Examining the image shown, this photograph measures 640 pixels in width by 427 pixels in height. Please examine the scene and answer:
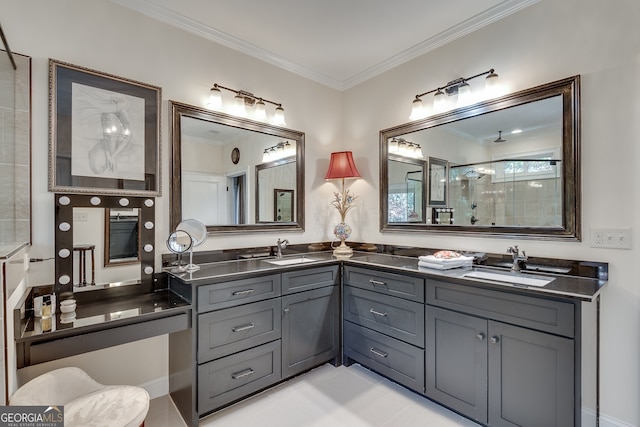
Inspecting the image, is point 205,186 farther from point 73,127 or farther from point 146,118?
point 73,127

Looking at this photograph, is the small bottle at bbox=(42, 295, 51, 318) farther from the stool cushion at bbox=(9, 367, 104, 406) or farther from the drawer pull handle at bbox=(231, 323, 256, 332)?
the drawer pull handle at bbox=(231, 323, 256, 332)

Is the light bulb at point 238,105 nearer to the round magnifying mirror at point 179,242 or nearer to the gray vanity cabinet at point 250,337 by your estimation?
the round magnifying mirror at point 179,242

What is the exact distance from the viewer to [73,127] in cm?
179

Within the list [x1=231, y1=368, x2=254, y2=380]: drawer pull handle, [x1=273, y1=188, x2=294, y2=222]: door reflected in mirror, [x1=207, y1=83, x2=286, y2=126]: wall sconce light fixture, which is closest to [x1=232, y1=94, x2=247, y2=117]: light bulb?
[x1=207, y1=83, x2=286, y2=126]: wall sconce light fixture

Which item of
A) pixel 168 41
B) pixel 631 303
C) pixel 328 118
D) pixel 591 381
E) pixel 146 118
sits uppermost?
pixel 168 41

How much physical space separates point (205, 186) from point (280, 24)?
1.35 m

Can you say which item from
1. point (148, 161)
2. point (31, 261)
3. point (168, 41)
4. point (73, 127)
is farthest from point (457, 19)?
point (31, 261)

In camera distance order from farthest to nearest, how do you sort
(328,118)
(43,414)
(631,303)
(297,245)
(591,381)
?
(328,118), (297,245), (591,381), (631,303), (43,414)

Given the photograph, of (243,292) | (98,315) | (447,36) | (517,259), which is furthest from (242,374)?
(447,36)

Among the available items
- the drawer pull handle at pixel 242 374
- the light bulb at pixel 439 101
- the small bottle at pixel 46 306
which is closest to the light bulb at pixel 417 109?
the light bulb at pixel 439 101

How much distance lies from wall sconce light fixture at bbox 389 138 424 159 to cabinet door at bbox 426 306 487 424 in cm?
136

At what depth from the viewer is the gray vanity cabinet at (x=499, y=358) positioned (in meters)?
1.45

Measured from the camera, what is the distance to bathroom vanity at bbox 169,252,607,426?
58.8 inches

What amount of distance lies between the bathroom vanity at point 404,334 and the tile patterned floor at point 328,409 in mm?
96
